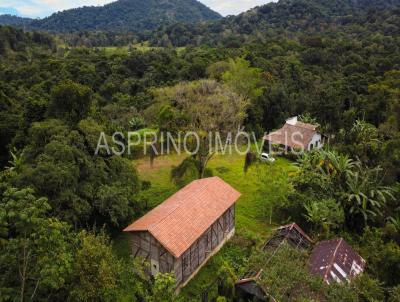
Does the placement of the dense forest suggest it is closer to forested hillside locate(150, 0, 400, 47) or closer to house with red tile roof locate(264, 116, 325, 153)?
house with red tile roof locate(264, 116, 325, 153)

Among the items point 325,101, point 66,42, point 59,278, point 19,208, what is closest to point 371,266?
point 59,278

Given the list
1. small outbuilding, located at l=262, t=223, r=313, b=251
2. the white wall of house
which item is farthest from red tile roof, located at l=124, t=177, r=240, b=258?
the white wall of house

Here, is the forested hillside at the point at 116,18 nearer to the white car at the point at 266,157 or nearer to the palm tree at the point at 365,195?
the white car at the point at 266,157

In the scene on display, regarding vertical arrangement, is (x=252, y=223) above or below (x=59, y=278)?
below

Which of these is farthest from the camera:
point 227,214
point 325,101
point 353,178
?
point 325,101

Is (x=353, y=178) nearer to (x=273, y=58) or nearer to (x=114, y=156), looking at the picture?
(x=114, y=156)

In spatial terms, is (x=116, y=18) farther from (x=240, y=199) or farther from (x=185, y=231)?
(x=185, y=231)

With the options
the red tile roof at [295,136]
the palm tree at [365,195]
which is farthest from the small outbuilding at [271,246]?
the red tile roof at [295,136]
